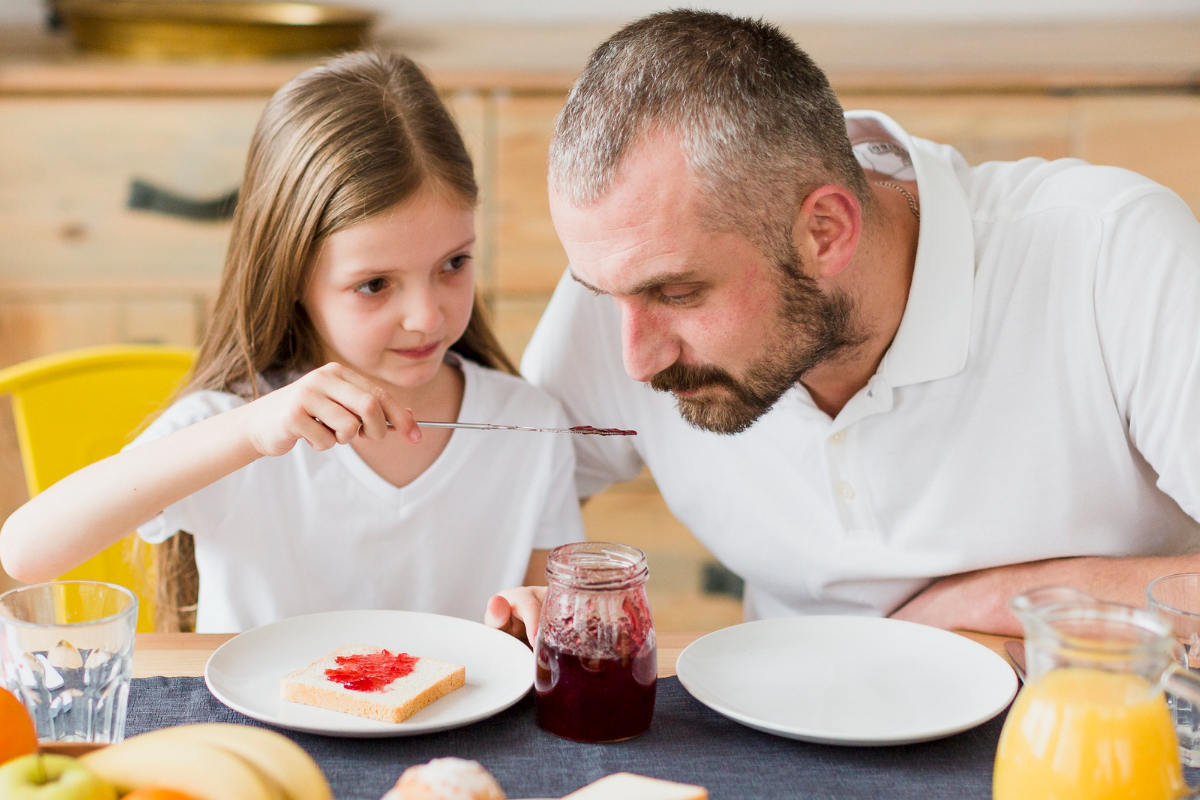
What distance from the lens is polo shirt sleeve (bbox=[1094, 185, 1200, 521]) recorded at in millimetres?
1213

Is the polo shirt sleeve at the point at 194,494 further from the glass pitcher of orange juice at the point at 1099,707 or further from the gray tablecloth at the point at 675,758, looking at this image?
the glass pitcher of orange juice at the point at 1099,707

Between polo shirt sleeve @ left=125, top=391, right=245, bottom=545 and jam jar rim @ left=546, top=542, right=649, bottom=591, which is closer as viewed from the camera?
jam jar rim @ left=546, top=542, right=649, bottom=591

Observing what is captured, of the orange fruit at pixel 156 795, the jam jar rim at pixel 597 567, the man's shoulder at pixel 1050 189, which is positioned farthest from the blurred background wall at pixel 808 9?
the orange fruit at pixel 156 795

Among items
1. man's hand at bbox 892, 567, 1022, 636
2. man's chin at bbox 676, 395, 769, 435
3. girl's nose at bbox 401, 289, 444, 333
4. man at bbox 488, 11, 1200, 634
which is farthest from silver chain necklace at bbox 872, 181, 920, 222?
girl's nose at bbox 401, 289, 444, 333

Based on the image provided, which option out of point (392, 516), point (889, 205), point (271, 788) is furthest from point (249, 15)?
point (271, 788)

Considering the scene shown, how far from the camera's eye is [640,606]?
3.07 feet

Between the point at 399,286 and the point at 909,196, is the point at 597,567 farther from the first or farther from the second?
the point at 909,196

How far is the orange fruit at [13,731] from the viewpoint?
744 mm

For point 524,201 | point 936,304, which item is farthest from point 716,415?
point 524,201

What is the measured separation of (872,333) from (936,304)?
3.1 inches

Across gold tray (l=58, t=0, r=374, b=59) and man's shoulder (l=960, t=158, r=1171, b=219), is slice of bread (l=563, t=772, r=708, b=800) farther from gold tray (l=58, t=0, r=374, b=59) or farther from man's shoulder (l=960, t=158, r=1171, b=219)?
gold tray (l=58, t=0, r=374, b=59)

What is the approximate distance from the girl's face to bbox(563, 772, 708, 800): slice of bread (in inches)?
26.9

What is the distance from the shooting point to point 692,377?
1248 mm

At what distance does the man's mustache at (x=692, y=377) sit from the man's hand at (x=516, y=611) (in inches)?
10.7
